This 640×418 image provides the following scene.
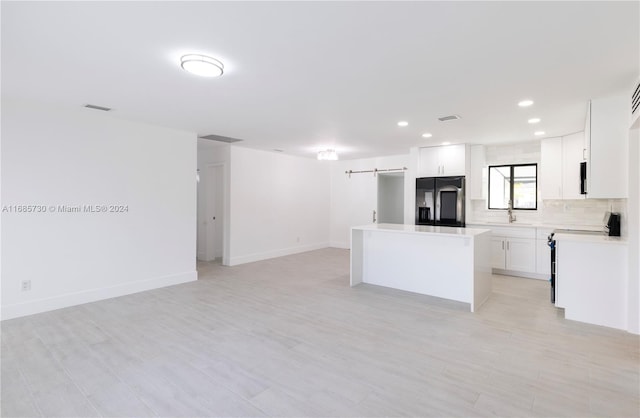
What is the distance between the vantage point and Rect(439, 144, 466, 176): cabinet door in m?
6.05

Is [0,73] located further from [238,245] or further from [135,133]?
[238,245]

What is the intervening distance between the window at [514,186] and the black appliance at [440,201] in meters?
0.79

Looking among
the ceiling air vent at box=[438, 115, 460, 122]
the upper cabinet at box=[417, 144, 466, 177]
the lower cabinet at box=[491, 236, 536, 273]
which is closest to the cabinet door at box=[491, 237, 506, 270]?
the lower cabinet at box=[491, 236, 536, 273]

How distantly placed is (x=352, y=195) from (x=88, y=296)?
6057 millimetres

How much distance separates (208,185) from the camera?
7.12 m

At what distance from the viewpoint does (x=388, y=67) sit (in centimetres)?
263

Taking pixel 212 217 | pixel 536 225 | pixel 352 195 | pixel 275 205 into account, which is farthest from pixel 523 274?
pixel 212 217

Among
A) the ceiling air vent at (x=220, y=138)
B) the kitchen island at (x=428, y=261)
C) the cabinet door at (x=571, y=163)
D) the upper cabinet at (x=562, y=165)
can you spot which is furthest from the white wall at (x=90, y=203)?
the cabinet door at (x=571, y=163)

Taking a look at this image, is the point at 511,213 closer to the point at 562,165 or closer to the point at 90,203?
the point at 562,165

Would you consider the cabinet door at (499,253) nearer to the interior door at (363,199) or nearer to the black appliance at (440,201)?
the black appliance at (440,201)

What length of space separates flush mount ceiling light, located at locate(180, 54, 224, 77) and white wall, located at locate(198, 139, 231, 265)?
3.56 m

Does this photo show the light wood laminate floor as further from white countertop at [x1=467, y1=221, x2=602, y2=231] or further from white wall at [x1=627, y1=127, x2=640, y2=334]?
white countertop at [x1=467, y1=221, x2=602, y2=231]

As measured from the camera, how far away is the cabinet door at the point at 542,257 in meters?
5.19

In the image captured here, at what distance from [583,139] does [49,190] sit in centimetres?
734
